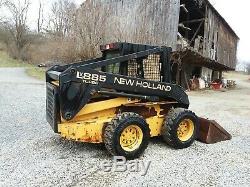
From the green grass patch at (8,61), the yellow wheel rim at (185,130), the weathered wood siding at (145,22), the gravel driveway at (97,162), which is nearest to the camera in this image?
the gravel driveway at (97,162)

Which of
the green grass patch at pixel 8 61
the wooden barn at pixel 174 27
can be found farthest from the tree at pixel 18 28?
the wooden barn at pixel 174 27

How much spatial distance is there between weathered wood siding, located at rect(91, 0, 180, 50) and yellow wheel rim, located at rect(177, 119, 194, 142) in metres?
13.0

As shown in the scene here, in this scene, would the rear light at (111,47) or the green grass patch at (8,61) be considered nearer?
the rear light at (111,47)

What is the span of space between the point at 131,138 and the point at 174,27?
48.1 feet

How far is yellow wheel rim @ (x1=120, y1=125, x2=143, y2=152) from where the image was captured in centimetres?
602

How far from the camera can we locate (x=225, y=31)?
2858 centimetres

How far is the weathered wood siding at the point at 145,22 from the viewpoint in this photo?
64.9ft

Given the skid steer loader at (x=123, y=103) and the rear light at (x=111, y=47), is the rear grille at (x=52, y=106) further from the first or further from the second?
the rear light at (x=111, y=47)

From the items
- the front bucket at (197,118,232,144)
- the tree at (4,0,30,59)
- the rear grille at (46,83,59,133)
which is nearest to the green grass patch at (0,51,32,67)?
the tree at (4,0,30,59)

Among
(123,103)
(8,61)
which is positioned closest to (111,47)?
(123,103)

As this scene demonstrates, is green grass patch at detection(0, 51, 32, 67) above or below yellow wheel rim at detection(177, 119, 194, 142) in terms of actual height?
above

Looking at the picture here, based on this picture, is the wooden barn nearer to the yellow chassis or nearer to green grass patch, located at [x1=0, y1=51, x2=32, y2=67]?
the yellow chassis

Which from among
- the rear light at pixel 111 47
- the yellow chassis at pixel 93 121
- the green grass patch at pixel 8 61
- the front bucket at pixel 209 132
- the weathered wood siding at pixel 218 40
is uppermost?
the weathered wood siding at pixel 218 40

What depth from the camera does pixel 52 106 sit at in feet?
20.2
